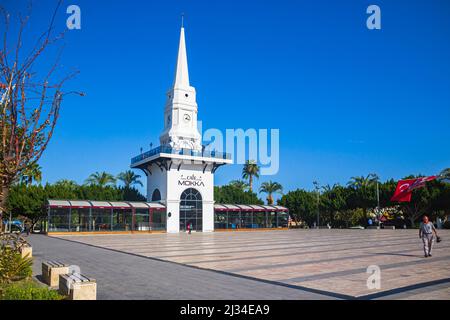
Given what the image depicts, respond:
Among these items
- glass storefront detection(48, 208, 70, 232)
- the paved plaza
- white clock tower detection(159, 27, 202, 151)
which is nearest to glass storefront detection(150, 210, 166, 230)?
white clock tower detection(159, 27, 202, 151)

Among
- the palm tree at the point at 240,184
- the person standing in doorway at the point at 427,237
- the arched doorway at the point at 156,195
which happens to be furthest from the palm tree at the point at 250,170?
the person standing in doorway at the point at 427,237

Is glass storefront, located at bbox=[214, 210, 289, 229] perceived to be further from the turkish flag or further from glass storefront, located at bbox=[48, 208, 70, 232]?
glass storefront, located at bbox=[48, 208, 70, 232]

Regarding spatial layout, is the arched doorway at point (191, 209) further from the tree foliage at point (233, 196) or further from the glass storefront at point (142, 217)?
the tree foliage at point (233, 196)

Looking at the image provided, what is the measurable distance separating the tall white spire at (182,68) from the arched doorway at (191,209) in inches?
529

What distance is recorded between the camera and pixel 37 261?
15.0 m

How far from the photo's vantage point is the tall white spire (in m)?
49.1

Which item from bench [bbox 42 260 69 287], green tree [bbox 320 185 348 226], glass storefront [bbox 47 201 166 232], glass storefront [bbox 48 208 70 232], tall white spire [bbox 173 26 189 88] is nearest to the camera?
bench [bbox 42 260 69 287]

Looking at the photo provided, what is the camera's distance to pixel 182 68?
49.6 metres

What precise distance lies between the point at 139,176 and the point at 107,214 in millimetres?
27579

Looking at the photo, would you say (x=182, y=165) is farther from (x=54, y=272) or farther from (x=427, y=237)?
(x=54, y=272)

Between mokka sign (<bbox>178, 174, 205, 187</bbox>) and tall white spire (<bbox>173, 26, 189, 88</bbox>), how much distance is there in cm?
1154
